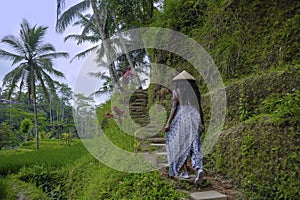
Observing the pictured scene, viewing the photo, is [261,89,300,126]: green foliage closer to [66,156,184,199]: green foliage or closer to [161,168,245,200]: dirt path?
[161,168,245,200]: dirt path

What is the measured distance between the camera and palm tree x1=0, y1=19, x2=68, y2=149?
47.8ft

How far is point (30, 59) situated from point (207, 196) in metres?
15.6

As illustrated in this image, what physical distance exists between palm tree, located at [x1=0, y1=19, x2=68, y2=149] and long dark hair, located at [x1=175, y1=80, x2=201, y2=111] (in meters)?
13.9

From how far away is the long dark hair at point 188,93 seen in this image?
2779 mm

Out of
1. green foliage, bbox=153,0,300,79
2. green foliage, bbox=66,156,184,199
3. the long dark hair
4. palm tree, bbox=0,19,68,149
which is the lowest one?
green foliage, bbox=66,156,184,199

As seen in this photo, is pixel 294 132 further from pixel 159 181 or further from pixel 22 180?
pixel 22 180

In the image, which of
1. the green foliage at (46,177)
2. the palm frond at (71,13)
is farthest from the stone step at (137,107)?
the palm frond at (71,13)

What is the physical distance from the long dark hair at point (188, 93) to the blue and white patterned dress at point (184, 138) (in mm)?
58

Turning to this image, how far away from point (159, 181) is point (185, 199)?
1.67 ft

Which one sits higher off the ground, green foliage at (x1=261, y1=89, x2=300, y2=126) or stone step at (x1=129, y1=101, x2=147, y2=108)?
stone step at (x1=129, y1=101, x2=147, y2=108)

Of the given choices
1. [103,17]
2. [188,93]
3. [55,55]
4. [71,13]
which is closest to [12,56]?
[55,55]

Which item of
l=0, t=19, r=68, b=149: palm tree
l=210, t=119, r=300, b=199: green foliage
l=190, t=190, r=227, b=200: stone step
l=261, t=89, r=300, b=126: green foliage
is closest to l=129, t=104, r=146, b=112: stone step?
l=210, t=119, r=300, b=199: green foliage

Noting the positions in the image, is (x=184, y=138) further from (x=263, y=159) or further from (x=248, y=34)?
(x=248, y=34)

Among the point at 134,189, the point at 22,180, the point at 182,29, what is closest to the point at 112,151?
the point at 134,189
